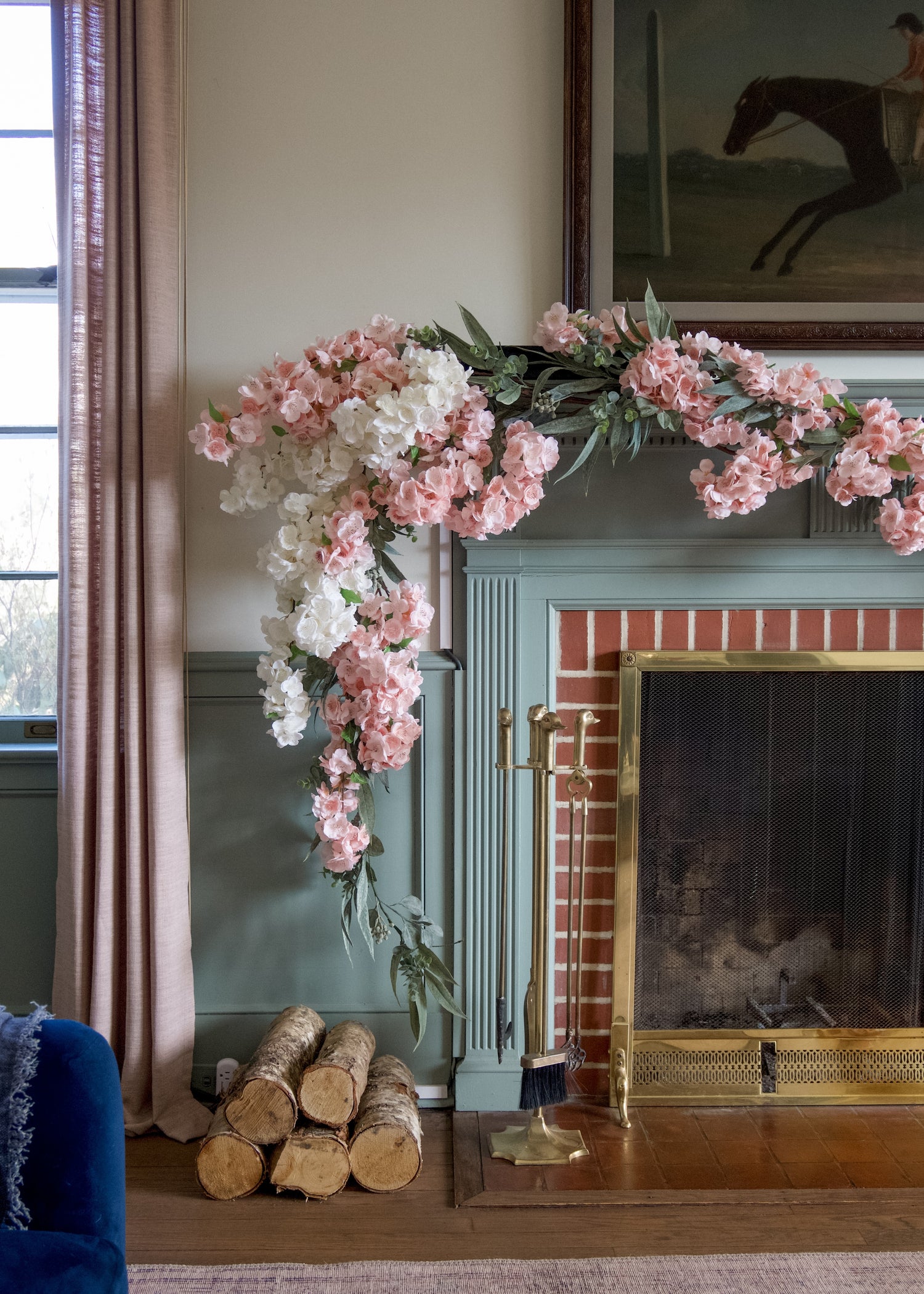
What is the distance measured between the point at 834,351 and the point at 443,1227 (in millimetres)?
2007

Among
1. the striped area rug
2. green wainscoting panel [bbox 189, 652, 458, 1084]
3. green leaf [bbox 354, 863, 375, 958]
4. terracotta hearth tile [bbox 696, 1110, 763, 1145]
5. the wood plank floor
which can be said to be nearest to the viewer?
the striped area rug

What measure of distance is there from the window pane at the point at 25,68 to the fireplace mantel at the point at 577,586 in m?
1.47

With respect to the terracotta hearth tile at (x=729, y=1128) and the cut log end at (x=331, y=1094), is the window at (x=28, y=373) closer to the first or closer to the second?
the cut log end at (x=331, y=1094)

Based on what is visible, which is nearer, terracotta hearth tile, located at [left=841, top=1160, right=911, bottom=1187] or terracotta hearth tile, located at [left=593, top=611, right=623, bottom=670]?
terracotta hearth tile, located at [left=841, top=1160, right=911, bottom=1187]

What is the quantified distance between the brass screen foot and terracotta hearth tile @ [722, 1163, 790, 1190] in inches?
11.5

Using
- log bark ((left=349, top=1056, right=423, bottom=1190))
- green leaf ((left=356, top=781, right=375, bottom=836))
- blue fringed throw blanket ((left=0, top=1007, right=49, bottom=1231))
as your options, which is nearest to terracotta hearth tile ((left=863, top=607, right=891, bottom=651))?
green leaf ((left=356, top=781, right=375, bottom=836))

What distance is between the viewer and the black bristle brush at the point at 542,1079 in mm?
1919

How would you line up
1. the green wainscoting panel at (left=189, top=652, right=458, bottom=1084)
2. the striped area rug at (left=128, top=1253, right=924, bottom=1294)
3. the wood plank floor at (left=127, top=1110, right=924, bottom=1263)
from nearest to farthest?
the striped area rug at (left=128, top=1253, right=924, bottom=1294), the wood plank floor at (left=127, top=1110, right=924, bottom=1263), the green wainscoting panel at (left=189, top=652, right=458, bottom=1084)

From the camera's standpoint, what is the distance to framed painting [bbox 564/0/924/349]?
2059mm

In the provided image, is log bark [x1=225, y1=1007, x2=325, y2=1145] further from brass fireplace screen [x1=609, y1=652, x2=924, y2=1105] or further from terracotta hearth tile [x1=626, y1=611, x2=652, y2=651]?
terracotta hearth tile [x1=626, y1=611, x2=652, y2=651]

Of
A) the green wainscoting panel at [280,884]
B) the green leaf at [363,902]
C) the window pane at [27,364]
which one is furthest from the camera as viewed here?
the window pane at [27,364]

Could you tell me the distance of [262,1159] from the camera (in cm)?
183

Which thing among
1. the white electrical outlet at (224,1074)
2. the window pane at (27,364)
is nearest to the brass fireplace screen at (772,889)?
the white electrical outlet at (224,1074)

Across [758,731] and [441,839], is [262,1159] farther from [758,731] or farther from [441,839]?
[758,731]
